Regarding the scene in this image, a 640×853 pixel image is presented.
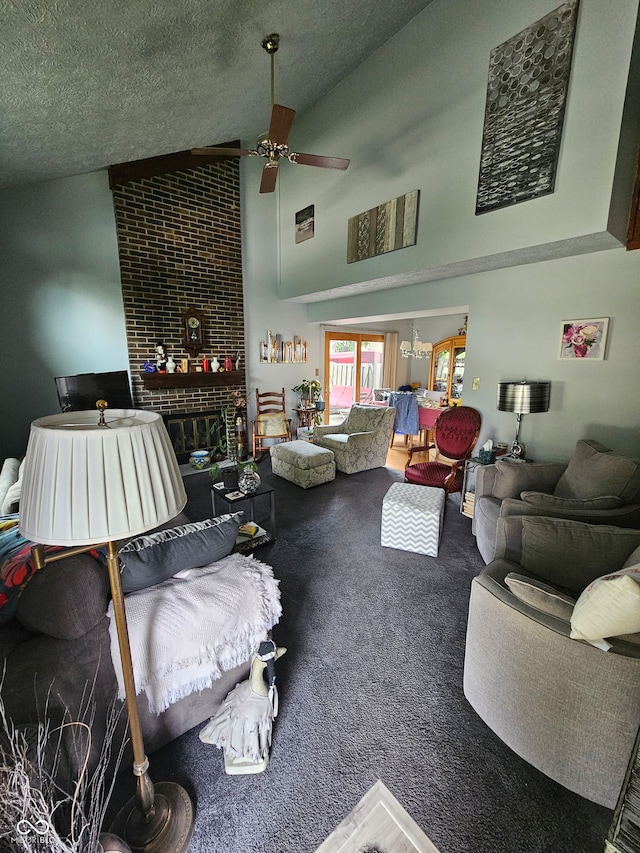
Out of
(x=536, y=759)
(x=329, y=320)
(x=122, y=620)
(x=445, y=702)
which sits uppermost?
(x=329, y=320)

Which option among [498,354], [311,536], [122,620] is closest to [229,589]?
[122,620]

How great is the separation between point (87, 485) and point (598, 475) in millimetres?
2701

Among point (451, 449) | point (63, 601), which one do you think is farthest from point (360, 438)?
point (63, 601)

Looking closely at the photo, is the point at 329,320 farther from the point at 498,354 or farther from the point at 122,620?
the point at 122,620

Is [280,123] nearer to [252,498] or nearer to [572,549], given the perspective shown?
[252,498]

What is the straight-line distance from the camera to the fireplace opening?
4.95m

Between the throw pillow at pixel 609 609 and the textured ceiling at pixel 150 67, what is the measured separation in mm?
3415

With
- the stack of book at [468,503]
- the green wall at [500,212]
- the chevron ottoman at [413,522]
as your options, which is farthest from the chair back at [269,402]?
the stack of book at [468,503]

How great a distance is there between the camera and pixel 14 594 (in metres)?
1.40

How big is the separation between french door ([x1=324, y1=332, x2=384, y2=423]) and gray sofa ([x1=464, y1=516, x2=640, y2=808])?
5499 mm

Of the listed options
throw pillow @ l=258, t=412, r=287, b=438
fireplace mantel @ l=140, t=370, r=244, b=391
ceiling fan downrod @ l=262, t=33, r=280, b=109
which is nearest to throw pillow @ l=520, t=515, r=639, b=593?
ceiling fan downrod @ l=262, t=33, r=280, b=109

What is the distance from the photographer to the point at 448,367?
22.6ft

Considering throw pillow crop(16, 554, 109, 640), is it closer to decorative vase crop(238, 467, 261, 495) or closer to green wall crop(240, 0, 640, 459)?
decorative vase crop(238, 467, 261, 495)

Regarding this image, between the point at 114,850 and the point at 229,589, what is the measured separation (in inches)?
27.9
